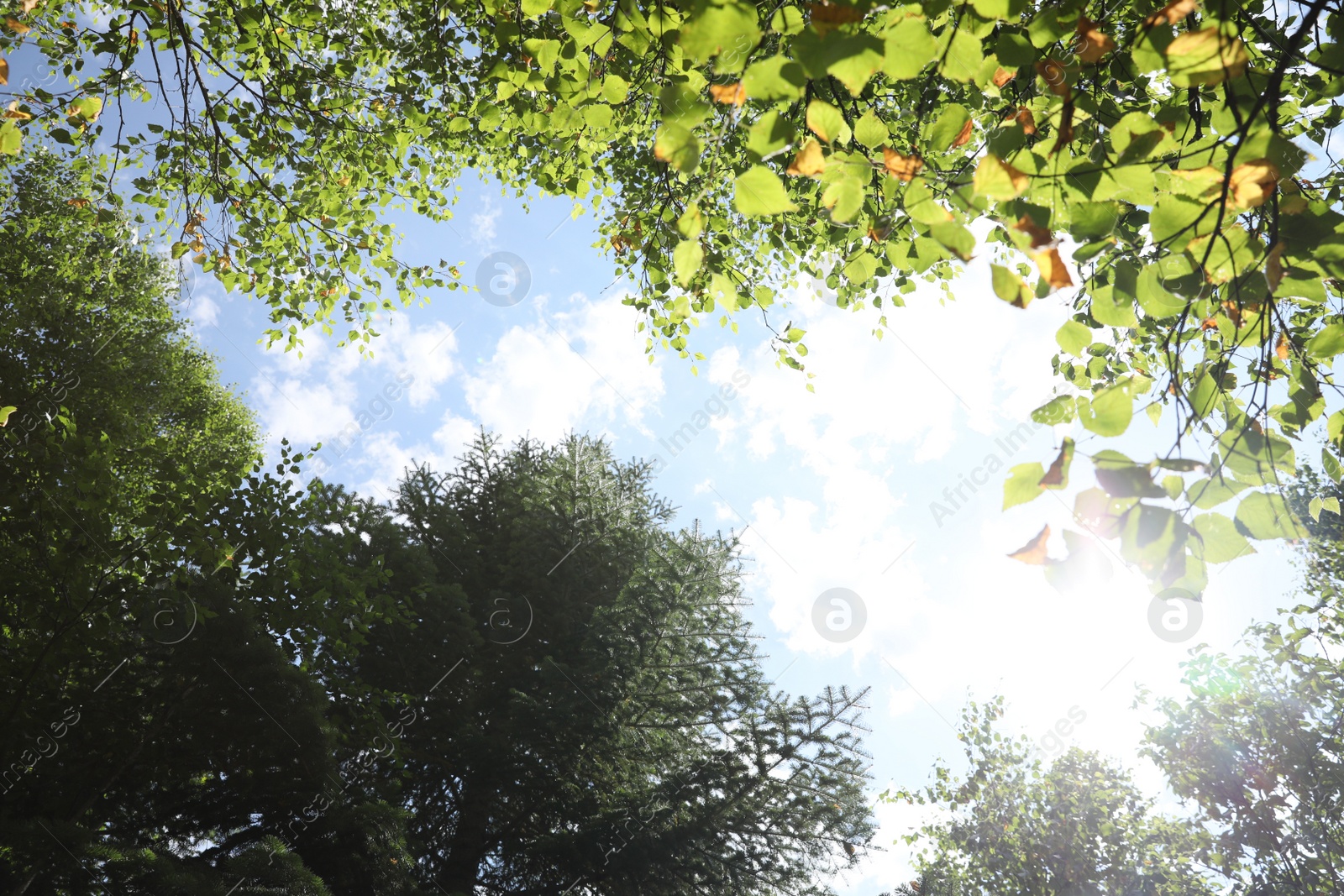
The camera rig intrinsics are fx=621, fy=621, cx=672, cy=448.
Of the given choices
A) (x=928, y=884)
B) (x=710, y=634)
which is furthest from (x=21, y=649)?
(x=928, y=884)

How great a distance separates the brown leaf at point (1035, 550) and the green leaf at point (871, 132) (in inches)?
41.3

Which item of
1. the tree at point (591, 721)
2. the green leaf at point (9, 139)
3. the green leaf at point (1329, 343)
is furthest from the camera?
the tree at point (591, 721)

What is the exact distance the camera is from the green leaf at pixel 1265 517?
1.35 metres

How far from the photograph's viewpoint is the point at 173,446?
12883 millimetres

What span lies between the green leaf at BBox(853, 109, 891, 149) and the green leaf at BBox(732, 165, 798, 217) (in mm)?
495

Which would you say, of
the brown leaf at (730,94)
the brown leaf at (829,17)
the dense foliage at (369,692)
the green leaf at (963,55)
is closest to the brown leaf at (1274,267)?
the green leaf at (963,55)

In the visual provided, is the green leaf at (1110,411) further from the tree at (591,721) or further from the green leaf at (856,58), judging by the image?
the tree at (591,721)

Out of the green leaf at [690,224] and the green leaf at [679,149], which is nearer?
the green leaf at [679,149]

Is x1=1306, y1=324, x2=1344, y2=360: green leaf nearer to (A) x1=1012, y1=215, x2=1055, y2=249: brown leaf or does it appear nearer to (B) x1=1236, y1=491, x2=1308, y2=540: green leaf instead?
(B) x1=1236, y1=491, x2=1308, y2=540: green leaf

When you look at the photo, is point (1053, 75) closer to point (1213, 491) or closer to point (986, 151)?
point (986, 151)

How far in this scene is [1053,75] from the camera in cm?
190

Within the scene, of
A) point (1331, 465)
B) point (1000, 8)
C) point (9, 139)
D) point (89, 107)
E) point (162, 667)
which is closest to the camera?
point (1000, 8)

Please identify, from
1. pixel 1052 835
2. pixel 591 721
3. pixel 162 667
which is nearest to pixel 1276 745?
pixel 1052 835

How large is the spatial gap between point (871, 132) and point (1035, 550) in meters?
1.11
